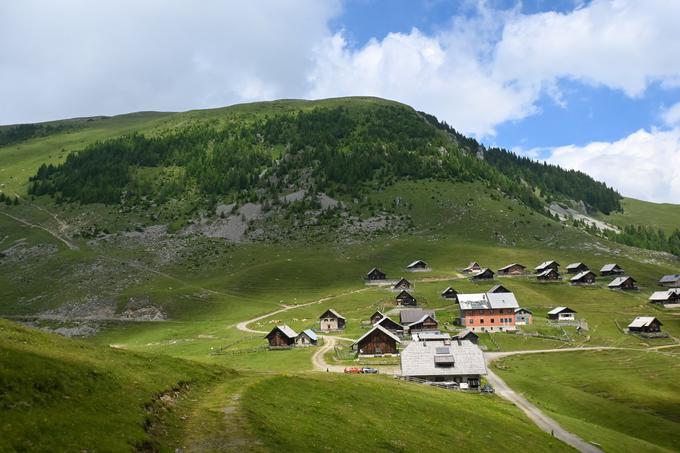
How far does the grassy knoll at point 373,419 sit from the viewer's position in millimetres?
34844

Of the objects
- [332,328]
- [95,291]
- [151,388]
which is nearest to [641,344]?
[332,328]

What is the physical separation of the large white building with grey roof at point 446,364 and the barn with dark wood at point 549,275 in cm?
10254

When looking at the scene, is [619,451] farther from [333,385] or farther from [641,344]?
[641,344]

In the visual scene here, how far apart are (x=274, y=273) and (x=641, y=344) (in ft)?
384

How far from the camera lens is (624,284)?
527 ft

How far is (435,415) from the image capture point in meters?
49.2

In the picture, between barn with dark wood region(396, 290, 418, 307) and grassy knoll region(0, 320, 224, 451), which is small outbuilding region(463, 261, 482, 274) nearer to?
barn with dark wood region(396, 290, 418, 307)

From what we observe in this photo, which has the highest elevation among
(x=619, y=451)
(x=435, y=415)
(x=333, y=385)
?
(x=333, y=385)

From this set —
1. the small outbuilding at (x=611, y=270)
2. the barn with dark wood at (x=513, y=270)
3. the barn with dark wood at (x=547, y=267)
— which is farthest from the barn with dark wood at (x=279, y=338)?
the small outbuilding at (x=611, y=270)

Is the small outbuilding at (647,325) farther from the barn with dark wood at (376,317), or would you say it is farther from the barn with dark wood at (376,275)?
the barn with dark wood at (376,275)

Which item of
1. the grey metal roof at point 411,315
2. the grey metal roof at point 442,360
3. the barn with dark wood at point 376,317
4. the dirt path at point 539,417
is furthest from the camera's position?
the barn with dark wood at point 376,317

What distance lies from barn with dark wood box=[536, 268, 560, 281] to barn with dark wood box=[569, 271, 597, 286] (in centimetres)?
544

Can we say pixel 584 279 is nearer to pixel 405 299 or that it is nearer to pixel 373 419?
pixel 405 299

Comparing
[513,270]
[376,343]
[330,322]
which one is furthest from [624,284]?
[376,343]
